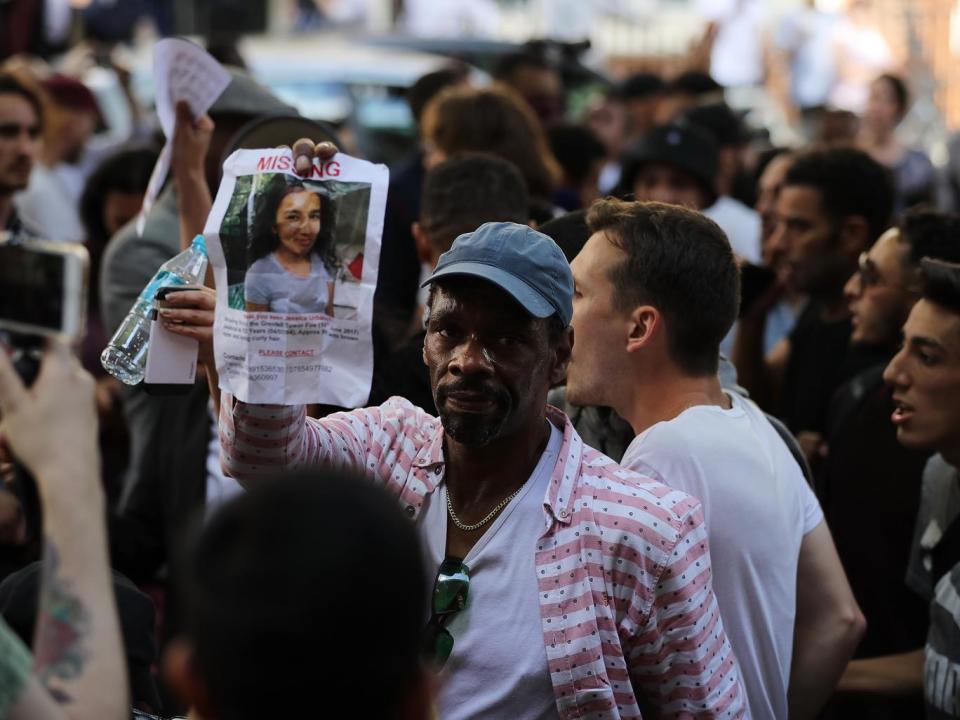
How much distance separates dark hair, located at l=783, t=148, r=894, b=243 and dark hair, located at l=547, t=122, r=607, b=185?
2.68m

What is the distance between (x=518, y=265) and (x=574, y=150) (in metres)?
5.57

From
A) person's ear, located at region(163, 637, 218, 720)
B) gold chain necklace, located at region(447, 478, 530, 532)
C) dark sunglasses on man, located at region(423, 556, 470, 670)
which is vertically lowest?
dark sunglasses on man, located at region(423, 556, 470, 670)

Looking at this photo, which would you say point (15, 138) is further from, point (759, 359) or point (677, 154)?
point (759, 359)

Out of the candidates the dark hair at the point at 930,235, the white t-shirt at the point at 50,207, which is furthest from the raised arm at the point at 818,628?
the white t-shirt at the point at 50,207

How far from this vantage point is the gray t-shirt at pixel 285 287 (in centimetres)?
261

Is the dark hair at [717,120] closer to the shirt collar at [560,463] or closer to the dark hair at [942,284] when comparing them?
the dark hair at [942,284]

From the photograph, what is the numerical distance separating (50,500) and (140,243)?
2879 millimetres

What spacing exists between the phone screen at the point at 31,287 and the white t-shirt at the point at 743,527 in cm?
153

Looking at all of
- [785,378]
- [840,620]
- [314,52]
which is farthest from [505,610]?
[314,52]

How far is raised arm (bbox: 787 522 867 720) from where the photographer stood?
3.22 meters

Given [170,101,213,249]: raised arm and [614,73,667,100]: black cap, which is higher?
[614,73,667,100]: black cap

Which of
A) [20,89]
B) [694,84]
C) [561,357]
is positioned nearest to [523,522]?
[561,357]

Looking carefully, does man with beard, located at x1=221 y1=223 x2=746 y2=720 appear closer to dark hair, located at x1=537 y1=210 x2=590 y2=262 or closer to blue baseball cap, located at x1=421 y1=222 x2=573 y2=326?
blue baseball cap, located at x1=421 y1=222 x2=573 y2=326

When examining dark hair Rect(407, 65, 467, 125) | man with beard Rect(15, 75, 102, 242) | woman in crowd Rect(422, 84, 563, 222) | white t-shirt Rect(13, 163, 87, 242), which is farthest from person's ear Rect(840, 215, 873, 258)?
man with beard Rect(15, 75, 102, 242)
